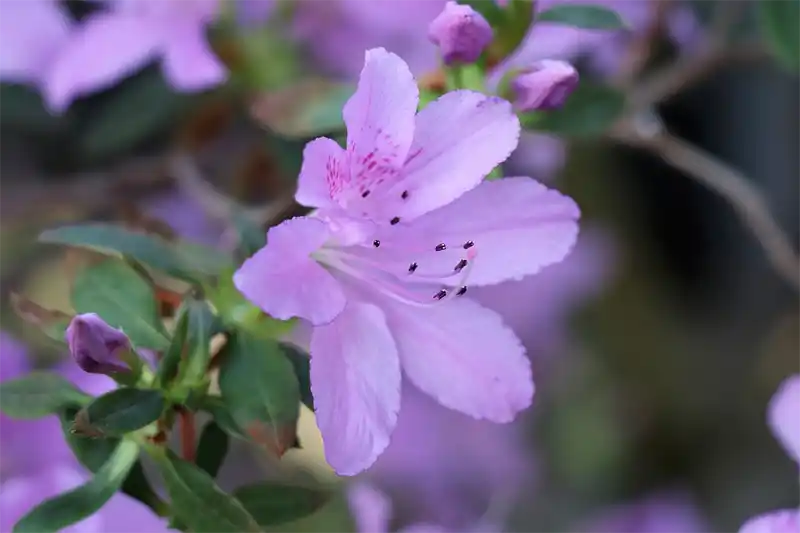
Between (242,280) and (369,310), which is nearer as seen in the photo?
(242,280)

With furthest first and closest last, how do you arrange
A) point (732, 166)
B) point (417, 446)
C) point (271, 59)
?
1. point (732, 166)
2. point (417, 446)
3. point (271, 59)

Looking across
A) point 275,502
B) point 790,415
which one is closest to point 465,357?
point 275,502

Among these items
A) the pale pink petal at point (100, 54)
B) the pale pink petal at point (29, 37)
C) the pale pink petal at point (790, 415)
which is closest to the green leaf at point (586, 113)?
the pale pink petal at point (790, 415)

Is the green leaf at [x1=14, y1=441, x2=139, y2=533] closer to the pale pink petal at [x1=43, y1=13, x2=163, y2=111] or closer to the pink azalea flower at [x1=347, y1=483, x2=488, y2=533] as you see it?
the pink azalea flower at [x1=347, y1=483, x2=488, y2=533]

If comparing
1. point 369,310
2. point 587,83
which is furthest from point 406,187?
point 587,83

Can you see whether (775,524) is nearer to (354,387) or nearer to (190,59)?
(354,387)

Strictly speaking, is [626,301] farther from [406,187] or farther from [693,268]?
[406,187]
